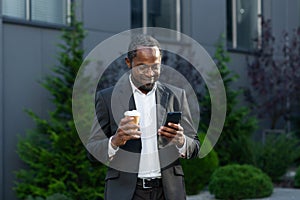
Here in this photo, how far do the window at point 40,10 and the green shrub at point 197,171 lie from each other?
293 cm

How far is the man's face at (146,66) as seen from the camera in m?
3.03

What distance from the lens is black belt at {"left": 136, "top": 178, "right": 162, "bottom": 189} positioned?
3139 millimetres

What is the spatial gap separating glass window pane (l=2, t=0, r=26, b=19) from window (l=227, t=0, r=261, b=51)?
5.73 m

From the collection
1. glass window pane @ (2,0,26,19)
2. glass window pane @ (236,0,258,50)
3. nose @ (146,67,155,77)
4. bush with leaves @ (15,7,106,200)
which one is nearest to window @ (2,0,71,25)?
glass window pane @ (2,0,26,19)

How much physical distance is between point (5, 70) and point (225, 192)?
368 cm

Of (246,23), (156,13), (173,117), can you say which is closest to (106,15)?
(156,13)

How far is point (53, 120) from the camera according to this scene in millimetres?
7695

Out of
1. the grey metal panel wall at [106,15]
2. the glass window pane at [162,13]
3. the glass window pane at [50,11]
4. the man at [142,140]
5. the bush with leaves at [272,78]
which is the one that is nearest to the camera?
the man at [142,140]

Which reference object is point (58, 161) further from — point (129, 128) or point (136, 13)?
point (129, 128)

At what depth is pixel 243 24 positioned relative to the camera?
1357 cm

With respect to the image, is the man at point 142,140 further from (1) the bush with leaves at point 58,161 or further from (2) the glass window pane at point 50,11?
(2) the glass window pane at point 50,11

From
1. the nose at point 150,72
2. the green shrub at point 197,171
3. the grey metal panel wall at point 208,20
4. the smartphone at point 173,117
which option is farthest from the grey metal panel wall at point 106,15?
the smartphone at point 173,117

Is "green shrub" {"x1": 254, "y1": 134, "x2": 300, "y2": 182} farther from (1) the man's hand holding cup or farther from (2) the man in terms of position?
(1) the man's hand holding cup

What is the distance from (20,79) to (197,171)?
3062 millimetres
